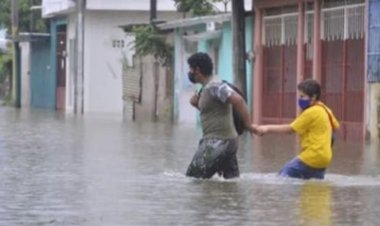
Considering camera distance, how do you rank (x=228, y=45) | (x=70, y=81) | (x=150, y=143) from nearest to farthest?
(x=150, y=143), (x=228, y=45), (x=70, y=81)

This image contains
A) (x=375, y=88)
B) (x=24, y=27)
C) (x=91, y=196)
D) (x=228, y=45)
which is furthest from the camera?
(x=24, y=27)

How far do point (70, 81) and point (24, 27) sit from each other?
12356 mm

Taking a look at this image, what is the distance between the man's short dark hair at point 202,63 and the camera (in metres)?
13.0

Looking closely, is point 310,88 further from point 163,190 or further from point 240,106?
point 163,190

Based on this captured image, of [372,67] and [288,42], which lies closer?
[372,67]

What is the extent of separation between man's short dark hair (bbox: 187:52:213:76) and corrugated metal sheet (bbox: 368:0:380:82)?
1237 cm

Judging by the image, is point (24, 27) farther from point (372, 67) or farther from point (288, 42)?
point (372, 67)

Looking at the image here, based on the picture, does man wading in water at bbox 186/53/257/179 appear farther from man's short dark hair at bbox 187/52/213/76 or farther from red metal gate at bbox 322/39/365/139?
red metal gate at bbox 322/39/365/139

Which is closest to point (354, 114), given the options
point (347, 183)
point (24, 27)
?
point (347, 183)

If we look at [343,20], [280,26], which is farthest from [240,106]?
[280,26]

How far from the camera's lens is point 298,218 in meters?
9.91

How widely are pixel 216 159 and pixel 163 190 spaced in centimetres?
95

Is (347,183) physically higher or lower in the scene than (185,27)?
lower

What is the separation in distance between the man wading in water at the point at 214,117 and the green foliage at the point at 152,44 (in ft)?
84.4
